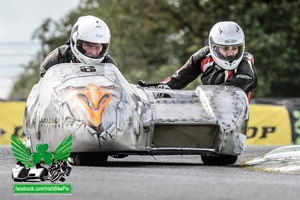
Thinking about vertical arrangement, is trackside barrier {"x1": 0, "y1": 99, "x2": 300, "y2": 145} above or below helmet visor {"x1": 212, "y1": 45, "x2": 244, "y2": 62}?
below

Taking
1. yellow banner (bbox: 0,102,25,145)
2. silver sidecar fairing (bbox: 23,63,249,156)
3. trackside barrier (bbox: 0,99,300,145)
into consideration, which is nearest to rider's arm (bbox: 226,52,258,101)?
silver sidecar fairing (bbox: 23,63,249,156)

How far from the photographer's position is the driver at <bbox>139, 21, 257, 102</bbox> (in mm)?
9992

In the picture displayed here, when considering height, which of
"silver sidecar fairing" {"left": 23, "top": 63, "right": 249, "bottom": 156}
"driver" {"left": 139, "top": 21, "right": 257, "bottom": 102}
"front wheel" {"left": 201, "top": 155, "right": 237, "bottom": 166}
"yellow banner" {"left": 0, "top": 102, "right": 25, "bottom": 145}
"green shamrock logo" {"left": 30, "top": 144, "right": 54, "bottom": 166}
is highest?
"driver" {"left": 139, "top": 21, "right": 257, "bottom": 102}

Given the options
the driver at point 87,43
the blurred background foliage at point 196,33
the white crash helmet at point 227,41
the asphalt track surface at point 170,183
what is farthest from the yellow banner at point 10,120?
the blurred background foliage at point 196,33

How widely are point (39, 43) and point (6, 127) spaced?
1702 cm

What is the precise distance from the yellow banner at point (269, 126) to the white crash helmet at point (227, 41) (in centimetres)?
589

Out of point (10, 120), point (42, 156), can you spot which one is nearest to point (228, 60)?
point (42, 156)

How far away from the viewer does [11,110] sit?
→ 53.1 feet

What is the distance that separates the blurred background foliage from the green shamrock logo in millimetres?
23747

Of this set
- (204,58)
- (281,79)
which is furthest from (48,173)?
(281,79)

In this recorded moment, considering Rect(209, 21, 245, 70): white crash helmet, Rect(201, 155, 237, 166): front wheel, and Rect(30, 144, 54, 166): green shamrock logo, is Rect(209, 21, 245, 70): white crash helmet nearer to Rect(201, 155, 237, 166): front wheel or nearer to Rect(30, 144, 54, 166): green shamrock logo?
Rect(201, 155, 237, 166): front wheel

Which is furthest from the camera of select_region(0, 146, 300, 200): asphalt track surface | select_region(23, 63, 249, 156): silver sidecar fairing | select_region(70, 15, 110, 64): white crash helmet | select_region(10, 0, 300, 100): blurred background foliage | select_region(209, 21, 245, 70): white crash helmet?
select_region(10, 0, 300, 100): blurred background foliage

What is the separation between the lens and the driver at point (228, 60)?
9992 millimetres

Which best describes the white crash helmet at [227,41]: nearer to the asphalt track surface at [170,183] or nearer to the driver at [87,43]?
the driver at [87,43]
